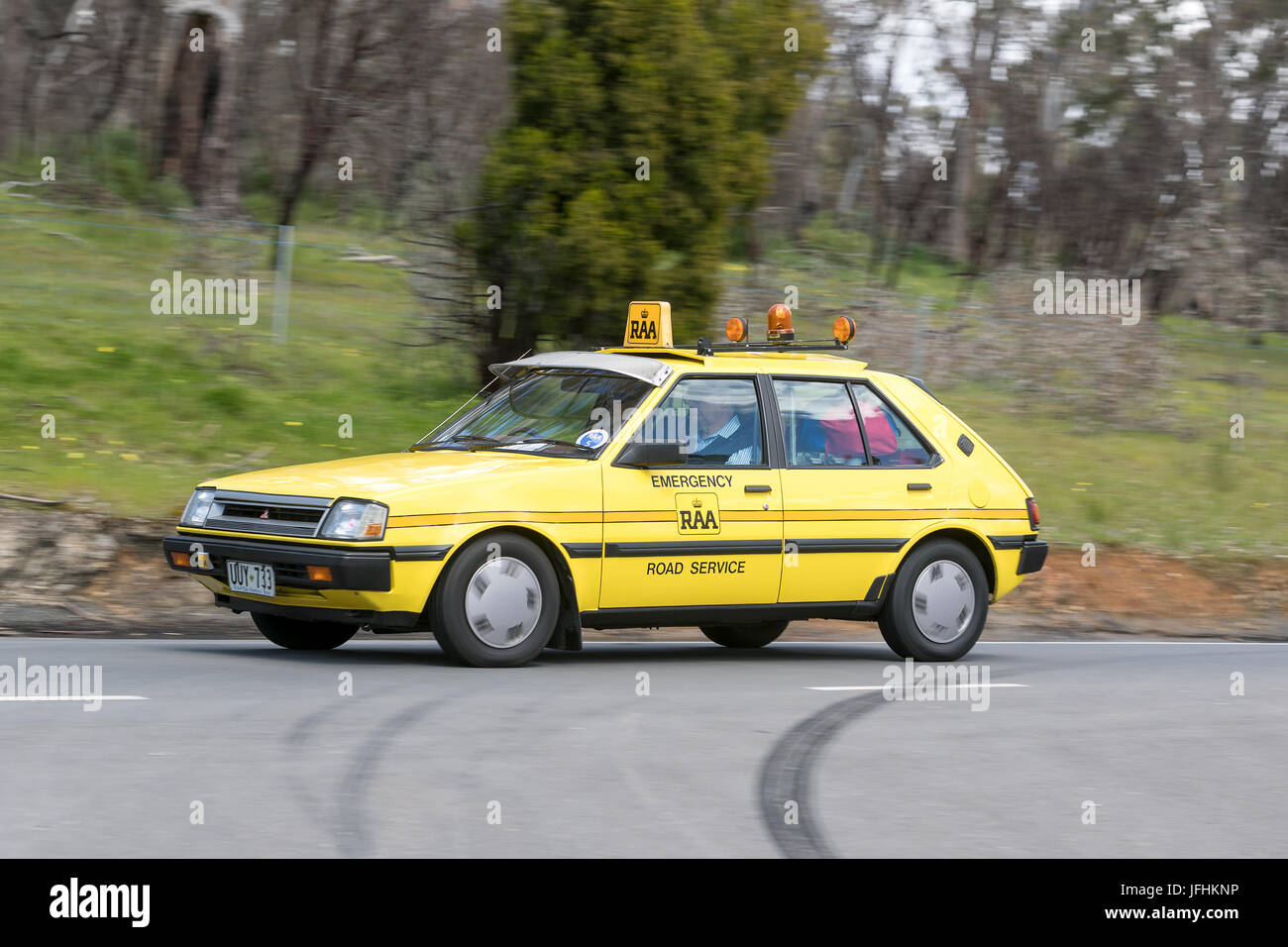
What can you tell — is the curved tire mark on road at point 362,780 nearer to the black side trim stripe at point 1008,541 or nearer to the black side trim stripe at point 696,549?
the black side trim stripe at point 696,549

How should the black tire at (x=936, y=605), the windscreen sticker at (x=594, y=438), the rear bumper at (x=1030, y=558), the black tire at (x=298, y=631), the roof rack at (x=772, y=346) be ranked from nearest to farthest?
the windscreen sticker at (x=594, y=438) → the black tire at (x=298, y=631) → the black tire at (x=936, y=605) → the roof rack at (x=772, y=346) → the rear bumper at (x=1030, y=558)

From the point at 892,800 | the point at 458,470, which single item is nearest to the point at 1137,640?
the point at 458,470

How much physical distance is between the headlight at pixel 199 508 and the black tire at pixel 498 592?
138 centimetres

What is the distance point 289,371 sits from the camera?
1780 centimetres

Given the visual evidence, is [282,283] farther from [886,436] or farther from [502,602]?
[502,602]

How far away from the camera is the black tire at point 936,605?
1065 cm

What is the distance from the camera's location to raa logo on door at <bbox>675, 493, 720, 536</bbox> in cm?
982

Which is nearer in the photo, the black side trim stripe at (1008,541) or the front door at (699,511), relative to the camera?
the front door at (699,511)

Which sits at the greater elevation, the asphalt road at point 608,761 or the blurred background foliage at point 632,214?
the blurred background foliage at point 632,214

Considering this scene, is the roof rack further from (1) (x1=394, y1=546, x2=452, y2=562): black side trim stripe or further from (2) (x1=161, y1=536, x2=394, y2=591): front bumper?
(2) (x1=161, y1=536, x2=394, y2=591): front bumper

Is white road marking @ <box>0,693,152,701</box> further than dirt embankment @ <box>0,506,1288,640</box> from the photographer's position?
No

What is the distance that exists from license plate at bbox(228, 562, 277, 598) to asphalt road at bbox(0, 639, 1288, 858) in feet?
1.35

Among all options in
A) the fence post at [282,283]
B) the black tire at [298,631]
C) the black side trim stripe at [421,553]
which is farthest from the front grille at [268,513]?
the fence post at [282,283]

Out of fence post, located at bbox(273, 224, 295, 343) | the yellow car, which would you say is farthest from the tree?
the yellow car
